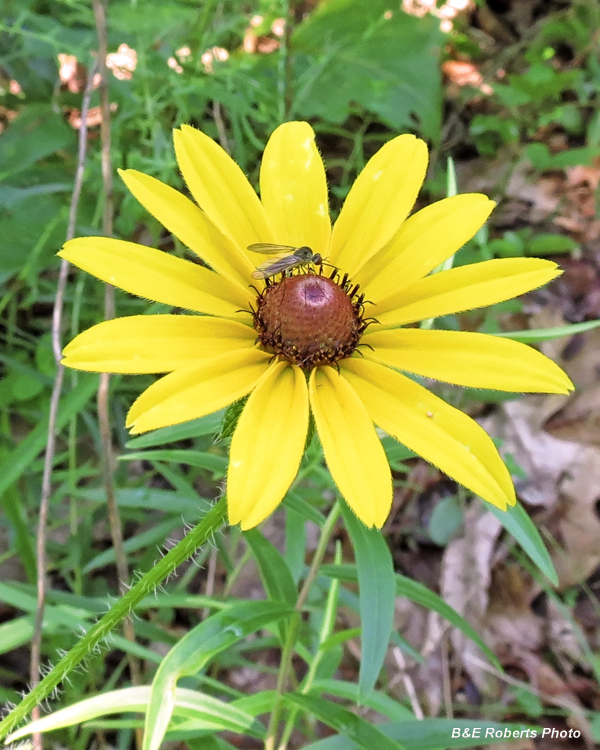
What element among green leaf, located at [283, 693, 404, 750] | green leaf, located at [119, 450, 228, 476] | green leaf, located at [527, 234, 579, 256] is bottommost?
green leaf, located at [283, 693, 404, 750]

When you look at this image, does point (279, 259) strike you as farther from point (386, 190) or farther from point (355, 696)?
point (355, 696)

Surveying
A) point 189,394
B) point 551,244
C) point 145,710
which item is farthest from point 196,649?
point 551,244

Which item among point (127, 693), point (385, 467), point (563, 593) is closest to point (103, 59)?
point (385, 467)

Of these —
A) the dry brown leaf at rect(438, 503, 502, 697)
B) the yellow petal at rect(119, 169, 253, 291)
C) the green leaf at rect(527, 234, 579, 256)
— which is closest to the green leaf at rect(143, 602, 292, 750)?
the yellow petal at rect(119, 169, 253, 291)

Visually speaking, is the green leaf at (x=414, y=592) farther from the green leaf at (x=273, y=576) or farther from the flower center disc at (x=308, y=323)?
the flower center disc at (x=308, y=323)

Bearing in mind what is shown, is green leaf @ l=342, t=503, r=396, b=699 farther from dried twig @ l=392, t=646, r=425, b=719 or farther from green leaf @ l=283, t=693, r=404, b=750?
dried twig @ l=392, t=646, r=425, b=719

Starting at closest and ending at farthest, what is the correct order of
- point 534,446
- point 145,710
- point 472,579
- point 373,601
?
1. point 373,601
2. point 145,710
3. point 472,579
4. point 534,446

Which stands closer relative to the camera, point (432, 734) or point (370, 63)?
point (432, 734)
